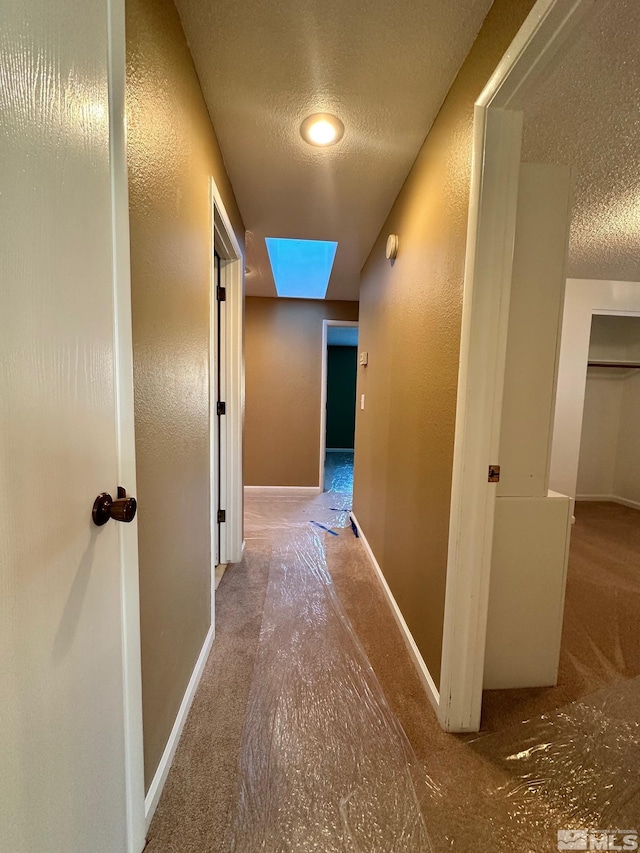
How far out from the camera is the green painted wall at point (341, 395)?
7.66 metres

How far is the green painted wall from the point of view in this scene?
766 centimetres

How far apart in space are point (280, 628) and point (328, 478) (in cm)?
344

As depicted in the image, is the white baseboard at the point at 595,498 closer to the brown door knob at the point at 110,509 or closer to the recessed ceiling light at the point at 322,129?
the recessed ceiling light at the point at 322,129

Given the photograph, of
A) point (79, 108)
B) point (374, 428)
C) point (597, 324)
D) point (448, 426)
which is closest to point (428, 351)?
point (448, 426)

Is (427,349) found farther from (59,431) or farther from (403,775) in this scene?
(403,775)

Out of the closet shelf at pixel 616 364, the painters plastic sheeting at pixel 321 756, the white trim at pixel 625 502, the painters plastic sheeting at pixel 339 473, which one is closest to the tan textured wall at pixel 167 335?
the painters plastic sheeting at pixel 321 756

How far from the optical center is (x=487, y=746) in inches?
46.3

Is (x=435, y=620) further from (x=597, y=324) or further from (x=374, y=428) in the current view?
(x=597, y=324)

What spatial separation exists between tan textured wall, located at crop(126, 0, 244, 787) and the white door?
18 centimetres

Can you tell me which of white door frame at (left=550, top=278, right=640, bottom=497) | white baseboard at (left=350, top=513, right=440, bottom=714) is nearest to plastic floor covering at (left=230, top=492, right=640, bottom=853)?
white baseboard at (left=350, top=513, right=440, bottom=714)

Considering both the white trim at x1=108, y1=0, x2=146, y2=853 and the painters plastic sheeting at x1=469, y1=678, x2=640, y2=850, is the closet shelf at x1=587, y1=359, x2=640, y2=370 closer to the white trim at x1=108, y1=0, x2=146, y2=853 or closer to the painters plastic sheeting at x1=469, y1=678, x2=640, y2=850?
the painters plastic sheeting at x1=469, y1=678, x2=640, y2=850

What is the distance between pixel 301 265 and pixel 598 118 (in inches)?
95.0

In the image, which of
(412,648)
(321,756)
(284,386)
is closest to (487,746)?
(412,648)

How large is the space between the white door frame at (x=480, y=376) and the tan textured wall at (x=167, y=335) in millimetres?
957
